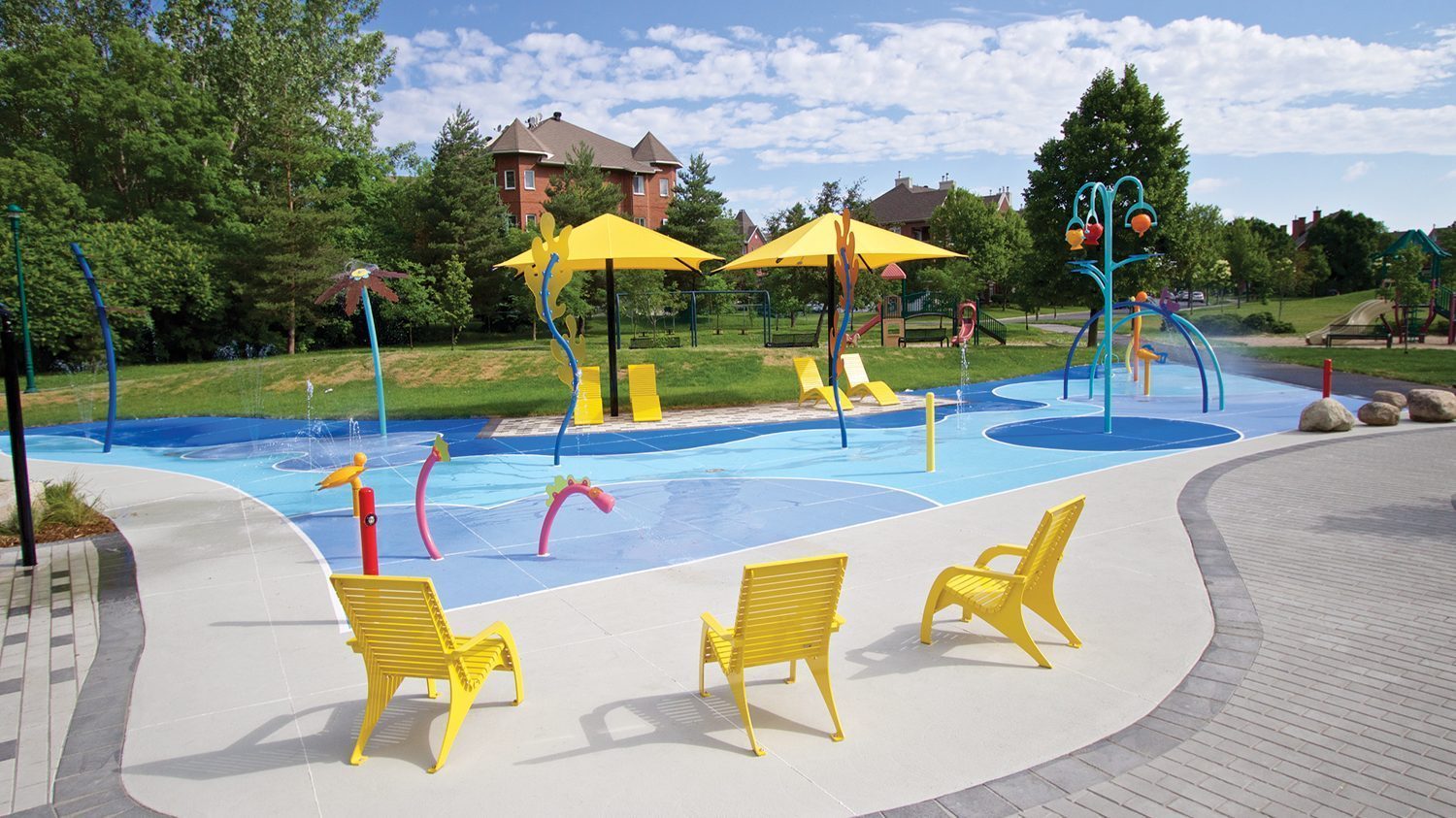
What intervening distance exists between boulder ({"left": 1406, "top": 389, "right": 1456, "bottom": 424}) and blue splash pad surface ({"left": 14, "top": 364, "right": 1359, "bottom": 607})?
6.34 feet

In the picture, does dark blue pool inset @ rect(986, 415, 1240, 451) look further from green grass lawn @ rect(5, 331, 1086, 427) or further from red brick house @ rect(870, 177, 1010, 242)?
red brick house @ rect(870, 177, 1010, 242)

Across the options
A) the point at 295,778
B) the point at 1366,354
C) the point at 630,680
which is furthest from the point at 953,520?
the point at 1366,354

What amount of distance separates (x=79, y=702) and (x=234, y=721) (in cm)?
127

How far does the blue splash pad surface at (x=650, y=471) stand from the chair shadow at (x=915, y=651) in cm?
270

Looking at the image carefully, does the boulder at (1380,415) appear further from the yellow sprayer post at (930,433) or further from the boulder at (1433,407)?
the yellow sprayer post at (930,433)

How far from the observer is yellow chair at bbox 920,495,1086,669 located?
5793mm

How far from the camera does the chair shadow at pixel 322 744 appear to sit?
187 inches

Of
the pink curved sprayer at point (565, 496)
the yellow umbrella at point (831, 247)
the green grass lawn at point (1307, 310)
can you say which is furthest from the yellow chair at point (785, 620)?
the green grass lawn at point (1307, 310)

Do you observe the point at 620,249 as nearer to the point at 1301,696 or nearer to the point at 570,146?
the point at 1301,696

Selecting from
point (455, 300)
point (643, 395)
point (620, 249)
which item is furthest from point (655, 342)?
point (620, 249)

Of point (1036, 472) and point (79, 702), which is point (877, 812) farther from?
point (1036, 472)

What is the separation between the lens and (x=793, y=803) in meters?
→ 4.22

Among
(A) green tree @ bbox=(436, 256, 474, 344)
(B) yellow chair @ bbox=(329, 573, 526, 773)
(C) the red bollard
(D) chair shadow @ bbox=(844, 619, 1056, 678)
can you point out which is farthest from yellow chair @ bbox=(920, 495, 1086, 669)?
(A) green tree @ bbox=(436, 256, 474, 344)

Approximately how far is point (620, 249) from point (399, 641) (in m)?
12.8
